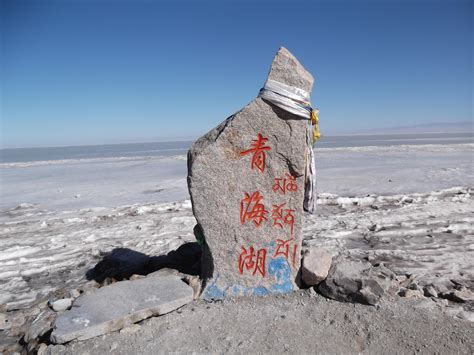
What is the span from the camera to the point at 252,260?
387 cm

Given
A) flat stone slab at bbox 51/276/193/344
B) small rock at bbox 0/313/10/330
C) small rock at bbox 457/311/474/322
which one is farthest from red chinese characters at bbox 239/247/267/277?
A: small rock at bbox 0/313/10/330

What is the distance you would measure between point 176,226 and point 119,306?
3.98 meters

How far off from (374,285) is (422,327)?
0.57 m

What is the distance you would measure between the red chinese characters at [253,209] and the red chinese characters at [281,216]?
0.11 m

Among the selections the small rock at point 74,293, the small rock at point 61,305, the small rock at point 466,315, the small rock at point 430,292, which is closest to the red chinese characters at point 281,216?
the small rock at point 430,292

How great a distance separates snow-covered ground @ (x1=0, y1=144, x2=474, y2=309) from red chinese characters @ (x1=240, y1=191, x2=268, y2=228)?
2483 millimetres

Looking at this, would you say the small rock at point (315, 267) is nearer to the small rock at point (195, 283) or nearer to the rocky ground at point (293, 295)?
the rocky ground at point (293, 295)

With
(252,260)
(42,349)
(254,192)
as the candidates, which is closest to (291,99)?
(254,192)

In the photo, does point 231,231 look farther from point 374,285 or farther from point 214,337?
point 374,285

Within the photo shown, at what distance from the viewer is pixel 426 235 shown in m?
6.26

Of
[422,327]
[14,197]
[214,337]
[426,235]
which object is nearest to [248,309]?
[214,337]

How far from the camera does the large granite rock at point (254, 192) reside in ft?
12.2

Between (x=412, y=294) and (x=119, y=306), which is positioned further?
(x=412, y=294)

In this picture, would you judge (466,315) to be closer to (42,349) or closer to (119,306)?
(119,306)
